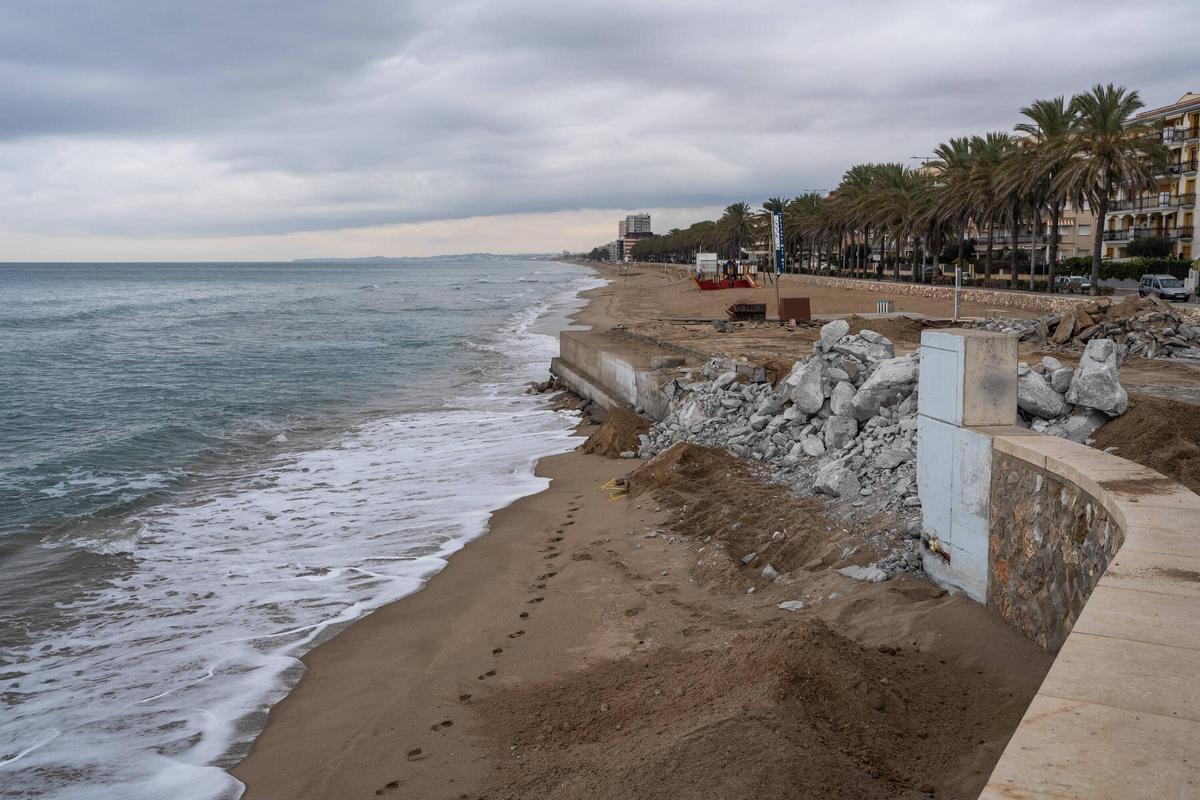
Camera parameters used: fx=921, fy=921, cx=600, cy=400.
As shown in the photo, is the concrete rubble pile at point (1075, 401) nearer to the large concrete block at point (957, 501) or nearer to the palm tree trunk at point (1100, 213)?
the large concrete block at point (957, 501)

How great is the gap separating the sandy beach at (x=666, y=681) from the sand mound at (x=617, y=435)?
538cm

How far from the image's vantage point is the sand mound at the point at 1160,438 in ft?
28.3

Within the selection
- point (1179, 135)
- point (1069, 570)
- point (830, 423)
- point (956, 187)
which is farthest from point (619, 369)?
point (1179, 135)

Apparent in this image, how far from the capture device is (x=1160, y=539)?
4.79 metres

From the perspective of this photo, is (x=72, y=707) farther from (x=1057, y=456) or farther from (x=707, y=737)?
(x=1057, y=456)

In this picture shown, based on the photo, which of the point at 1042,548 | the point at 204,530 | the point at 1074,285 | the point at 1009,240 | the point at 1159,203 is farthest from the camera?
the point at 1009,240

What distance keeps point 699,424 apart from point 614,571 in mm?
5415

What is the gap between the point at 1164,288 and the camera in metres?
37.2

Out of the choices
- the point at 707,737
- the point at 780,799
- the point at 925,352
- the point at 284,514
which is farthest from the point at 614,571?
the point at 284,514

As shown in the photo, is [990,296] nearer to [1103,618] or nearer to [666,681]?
[666,681]

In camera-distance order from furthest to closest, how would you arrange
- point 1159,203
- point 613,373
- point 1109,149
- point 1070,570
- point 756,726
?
point 1159,203, point 1109,149, point 613,373, point 1070,570, point 756,726

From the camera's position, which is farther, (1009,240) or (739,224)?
(739,224)

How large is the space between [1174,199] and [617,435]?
229ft

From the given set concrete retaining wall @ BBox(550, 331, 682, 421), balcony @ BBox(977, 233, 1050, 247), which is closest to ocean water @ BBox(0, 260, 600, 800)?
concrete retaining wall @ BBox(550, 331, 682, 421)
